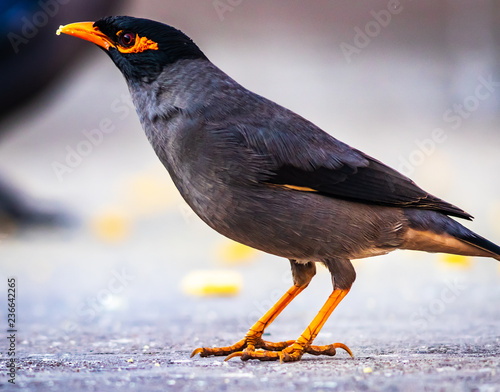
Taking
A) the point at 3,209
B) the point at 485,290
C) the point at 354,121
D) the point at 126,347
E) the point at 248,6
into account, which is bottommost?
the point at 3,209

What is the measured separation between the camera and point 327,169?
3.41 m

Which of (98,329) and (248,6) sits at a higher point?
(248,6)

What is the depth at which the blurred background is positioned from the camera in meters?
5.13

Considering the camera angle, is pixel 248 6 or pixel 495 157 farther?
pixel 248 6

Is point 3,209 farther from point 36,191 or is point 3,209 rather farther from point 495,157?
point 495,157

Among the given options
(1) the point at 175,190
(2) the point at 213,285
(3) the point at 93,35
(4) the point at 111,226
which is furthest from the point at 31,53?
(3) the point at 93,35

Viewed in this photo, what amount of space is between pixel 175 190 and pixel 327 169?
576cm

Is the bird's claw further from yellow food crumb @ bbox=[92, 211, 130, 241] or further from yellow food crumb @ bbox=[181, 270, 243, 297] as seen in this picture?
yellow food crumb @ bbox=[92, 211, 130, 241]

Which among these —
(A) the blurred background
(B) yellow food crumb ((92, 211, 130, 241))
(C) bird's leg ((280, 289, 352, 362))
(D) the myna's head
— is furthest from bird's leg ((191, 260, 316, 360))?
(B) yellow food crumb ((92, 211, 130, 241))

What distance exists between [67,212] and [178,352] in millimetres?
4665

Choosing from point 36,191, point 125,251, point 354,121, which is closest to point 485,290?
point 125,251

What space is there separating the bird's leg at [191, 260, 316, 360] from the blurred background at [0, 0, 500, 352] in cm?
52

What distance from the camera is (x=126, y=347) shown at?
3.70 meters

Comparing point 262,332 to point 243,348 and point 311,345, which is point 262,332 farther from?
point 311,345
